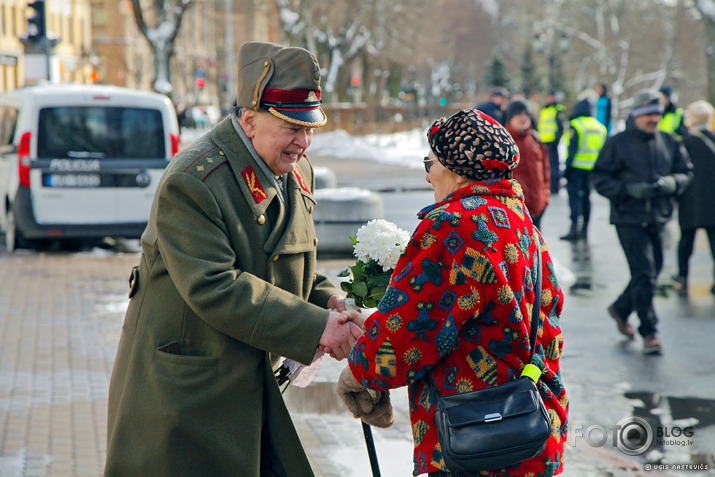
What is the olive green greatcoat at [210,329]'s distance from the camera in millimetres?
2809

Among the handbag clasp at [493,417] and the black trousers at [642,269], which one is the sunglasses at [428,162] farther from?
the black trousers at [642,269]

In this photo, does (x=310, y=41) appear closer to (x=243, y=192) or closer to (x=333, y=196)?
(x=333, y=196)

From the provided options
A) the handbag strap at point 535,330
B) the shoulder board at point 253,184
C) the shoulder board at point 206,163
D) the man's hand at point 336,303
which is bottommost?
the man's hand at point 336,303

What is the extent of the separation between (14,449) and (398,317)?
3.32m

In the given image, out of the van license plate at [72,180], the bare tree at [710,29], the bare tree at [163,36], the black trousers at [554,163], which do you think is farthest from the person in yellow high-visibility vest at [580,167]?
the bare tree at [163,36]

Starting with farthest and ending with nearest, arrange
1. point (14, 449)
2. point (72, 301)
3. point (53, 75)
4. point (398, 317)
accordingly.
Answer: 1. point (53, 75)
2. point (72, 301)
3. point (14, 449)
4. point (398, 317)

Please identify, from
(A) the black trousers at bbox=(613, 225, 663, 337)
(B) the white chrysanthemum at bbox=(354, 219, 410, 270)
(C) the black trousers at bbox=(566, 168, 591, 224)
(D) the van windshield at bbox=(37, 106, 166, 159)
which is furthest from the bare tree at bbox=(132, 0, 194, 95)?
(B) the white chrysanthemum at bbox=(354, 219, 410, 270)

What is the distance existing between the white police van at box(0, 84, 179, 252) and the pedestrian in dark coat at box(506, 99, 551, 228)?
162 inches

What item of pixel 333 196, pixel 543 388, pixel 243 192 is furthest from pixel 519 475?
pixel 333 196

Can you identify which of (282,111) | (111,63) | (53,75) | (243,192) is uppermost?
(282,111)

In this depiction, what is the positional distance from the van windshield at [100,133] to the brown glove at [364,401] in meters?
8.92

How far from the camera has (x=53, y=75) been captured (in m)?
20.6

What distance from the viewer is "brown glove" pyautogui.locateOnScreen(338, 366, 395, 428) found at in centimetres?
296

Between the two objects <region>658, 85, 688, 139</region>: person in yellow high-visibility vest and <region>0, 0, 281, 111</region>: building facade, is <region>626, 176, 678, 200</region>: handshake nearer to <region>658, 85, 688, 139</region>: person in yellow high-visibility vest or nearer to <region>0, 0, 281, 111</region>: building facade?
<region>658, 85, 688, 139</region>: person in yellow high-visibility vest
